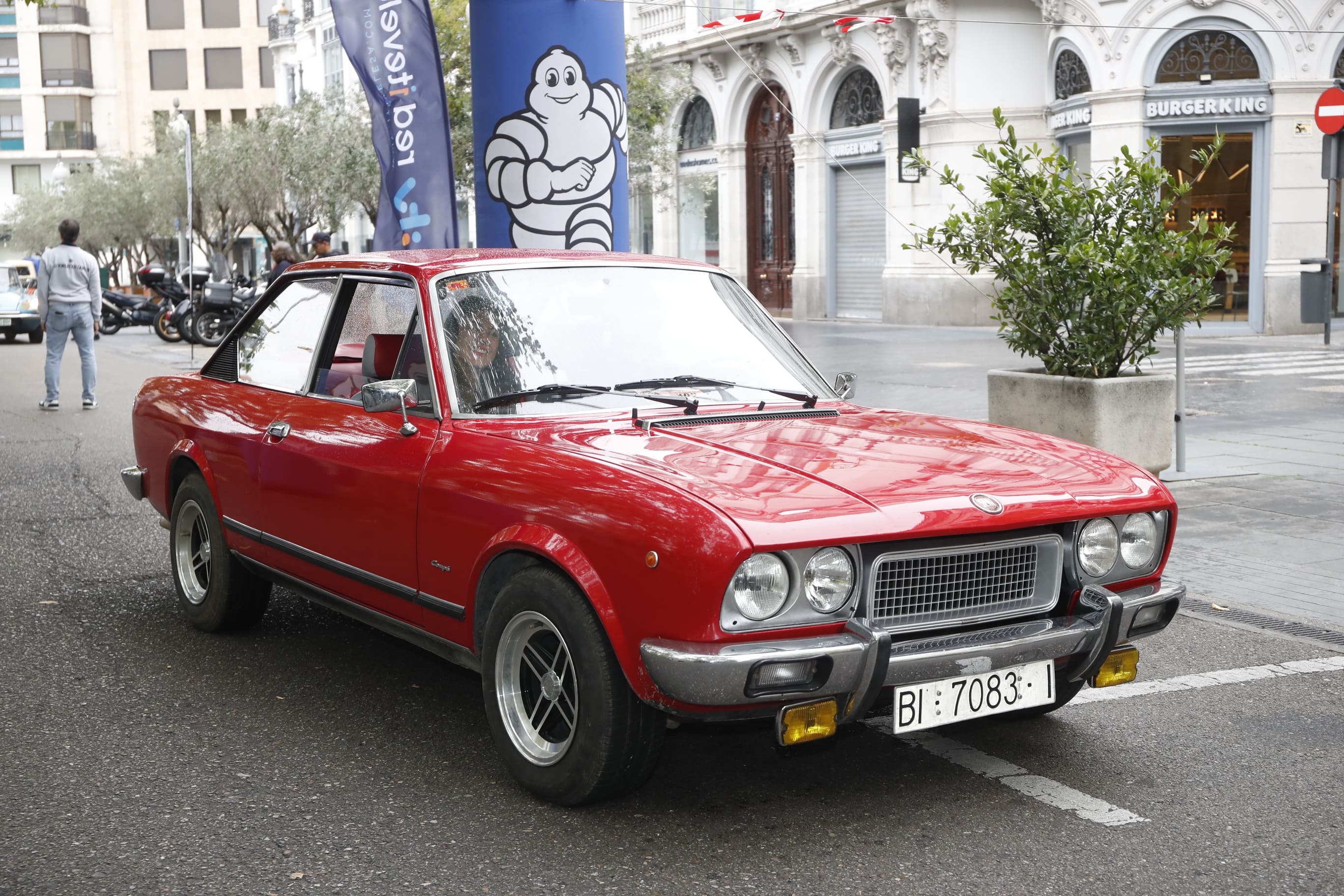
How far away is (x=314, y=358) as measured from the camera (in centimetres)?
539

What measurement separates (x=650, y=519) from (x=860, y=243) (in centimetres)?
2799

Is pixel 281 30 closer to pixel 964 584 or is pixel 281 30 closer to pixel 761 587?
pixel 964 584

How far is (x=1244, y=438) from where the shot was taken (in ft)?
37.9

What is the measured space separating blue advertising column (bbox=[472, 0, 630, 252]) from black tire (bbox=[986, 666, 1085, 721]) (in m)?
7.05

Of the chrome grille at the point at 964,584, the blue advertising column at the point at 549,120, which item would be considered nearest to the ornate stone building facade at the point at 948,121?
the blue advertising column at the point at 549,120

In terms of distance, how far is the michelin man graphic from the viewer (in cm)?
1094

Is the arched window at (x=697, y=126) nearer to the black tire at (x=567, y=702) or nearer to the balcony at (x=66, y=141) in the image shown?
the black tire at (x=567, y=702)

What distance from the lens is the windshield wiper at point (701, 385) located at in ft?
15.3

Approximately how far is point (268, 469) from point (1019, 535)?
273 centimetres

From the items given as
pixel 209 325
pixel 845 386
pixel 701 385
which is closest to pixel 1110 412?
pixel 845 386

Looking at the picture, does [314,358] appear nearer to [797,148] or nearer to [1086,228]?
[1086,228]

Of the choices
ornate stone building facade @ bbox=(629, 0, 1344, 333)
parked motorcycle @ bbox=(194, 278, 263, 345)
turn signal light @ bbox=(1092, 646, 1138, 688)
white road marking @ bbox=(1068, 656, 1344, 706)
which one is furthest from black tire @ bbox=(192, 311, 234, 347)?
turn signal light @ bbox=(1092, 646, 1138, 688)

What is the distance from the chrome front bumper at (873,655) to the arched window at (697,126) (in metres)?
32.4

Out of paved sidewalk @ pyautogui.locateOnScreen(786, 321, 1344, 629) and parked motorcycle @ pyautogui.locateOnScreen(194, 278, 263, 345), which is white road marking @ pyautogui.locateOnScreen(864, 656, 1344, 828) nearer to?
paved sidewalk @ pyautogui.locateOnScreen(786, 321, 1344, 629)
